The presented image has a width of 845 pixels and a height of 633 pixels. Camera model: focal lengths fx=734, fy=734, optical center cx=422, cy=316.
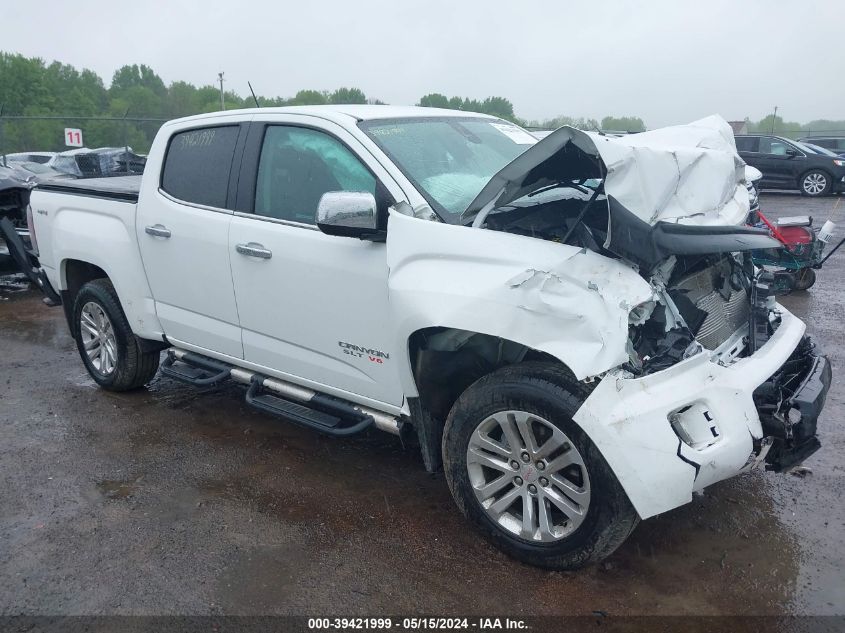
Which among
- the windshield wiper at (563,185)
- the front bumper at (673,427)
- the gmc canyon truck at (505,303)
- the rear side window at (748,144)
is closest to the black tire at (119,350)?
the gmc canyon truck at (505,303)

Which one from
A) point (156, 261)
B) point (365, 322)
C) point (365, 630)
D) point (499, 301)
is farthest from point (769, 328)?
point (156, 261)

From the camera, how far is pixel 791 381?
3312 mm

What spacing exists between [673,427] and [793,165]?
1785cm

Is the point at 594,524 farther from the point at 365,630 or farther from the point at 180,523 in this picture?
the point at 180,523

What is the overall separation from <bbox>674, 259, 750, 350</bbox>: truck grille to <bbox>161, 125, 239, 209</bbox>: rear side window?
103 inches

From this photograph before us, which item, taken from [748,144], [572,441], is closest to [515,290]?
[572,441]

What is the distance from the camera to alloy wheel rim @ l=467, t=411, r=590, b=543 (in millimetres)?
2971

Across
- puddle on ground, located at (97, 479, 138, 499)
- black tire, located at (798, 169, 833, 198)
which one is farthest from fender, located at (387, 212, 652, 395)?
black tire, located at (798, 169, 833, 198)

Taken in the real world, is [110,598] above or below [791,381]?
below

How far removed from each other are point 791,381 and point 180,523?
300 centimetres

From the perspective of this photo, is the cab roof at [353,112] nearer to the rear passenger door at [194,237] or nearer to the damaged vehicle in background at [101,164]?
the rear passenger door at [194,237]

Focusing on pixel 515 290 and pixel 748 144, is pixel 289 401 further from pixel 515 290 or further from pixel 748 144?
pixel 748 144

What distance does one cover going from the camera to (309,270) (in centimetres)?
372

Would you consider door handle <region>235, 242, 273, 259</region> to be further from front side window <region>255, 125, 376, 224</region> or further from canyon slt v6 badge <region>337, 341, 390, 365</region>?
canyon slt v6 badge <region>337, 341, 390, 365</region>
